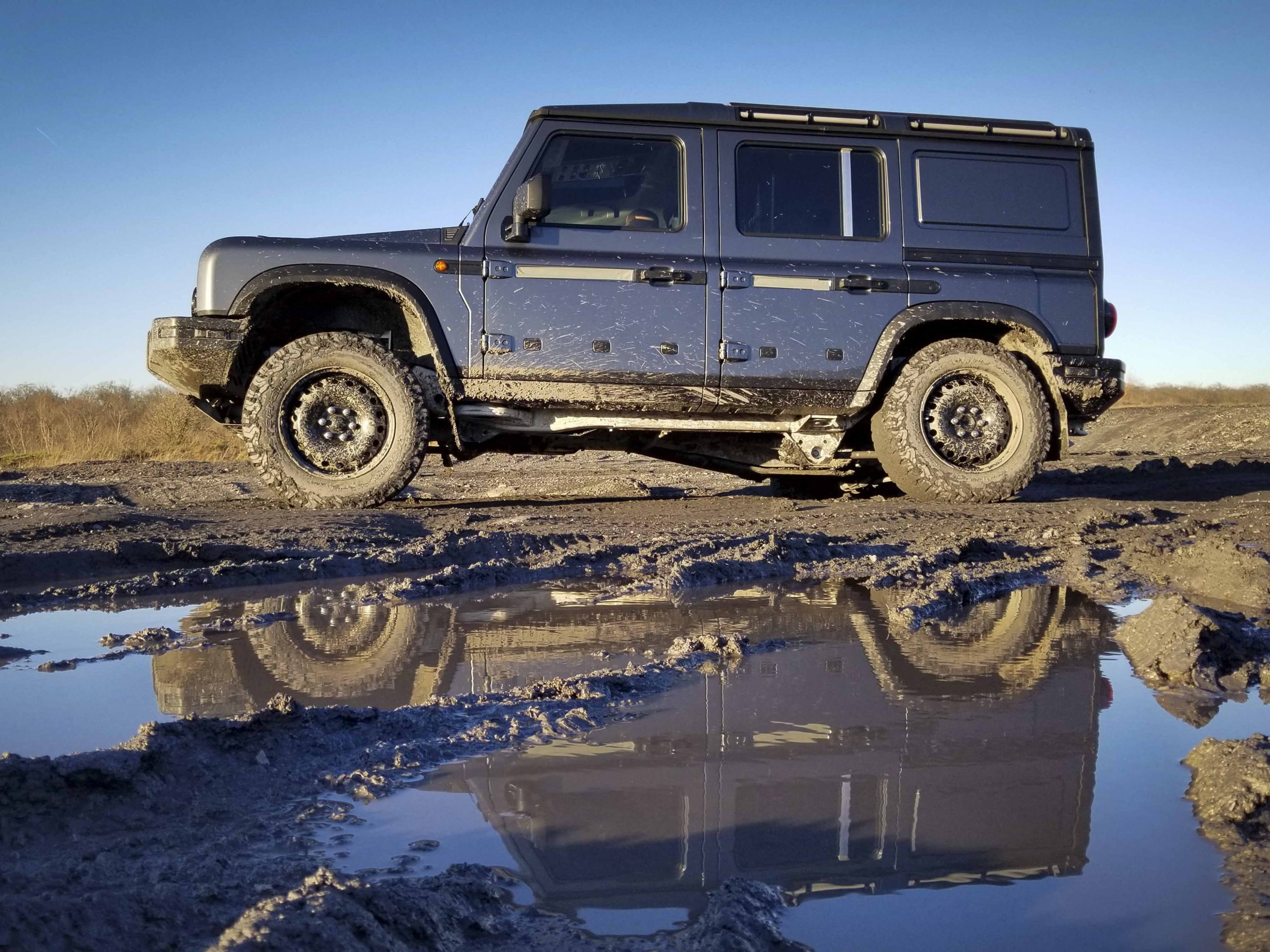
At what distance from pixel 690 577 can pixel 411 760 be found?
6.67 ft

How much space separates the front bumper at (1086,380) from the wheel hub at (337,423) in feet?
12.9

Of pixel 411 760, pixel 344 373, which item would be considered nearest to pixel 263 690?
pixel 411 760

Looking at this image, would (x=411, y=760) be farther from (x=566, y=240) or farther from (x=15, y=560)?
(x=566, y=240)

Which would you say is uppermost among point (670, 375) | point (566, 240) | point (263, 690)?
point (566, 240)

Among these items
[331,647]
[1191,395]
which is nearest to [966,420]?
[331,647]

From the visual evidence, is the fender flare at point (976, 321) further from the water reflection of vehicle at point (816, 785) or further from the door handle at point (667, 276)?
the water reflection of vehicle at point (816, 785)

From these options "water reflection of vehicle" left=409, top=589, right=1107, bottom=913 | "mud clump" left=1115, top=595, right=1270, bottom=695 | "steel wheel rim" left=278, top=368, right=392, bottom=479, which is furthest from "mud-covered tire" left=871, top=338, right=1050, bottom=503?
"water reflection of vehicle" left=409, top=589, right=1107, bottom=913

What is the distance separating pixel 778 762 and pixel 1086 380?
484cm

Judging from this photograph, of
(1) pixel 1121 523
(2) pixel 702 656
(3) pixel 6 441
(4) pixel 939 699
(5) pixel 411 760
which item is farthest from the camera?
(3) pixel 6 441

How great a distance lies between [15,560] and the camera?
400 cm

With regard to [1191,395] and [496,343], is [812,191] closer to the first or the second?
[496,343]

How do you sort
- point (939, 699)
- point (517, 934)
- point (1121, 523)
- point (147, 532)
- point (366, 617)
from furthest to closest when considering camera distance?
1. point (1121, 523)
2. point (147, 532)
3. point (366, 617)
4. point (939, 699)
5. point (517, 934)

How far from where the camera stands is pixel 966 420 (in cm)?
611

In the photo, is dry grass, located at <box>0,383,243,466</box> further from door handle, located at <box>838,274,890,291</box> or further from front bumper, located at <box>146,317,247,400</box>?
door handle, located at <box>838,274,890,291</box>
